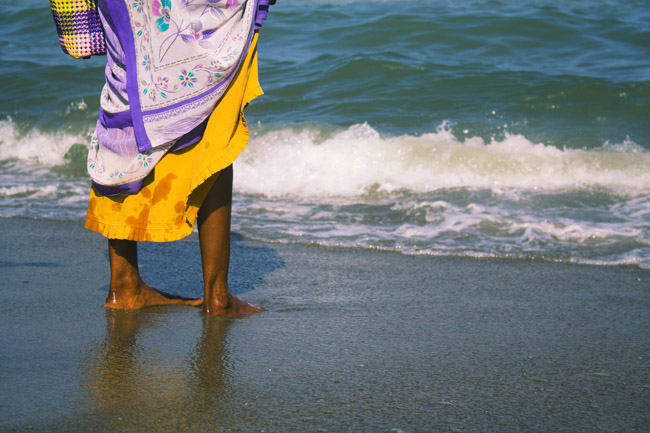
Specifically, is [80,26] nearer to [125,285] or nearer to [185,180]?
[185,180]

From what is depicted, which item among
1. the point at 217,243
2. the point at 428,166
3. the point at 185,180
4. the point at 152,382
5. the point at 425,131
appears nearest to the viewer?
the point at 152,382

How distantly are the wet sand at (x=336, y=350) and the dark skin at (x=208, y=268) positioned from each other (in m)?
0.07

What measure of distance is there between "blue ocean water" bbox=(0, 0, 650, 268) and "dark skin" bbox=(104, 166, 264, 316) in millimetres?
1505

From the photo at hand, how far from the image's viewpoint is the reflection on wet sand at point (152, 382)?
1830 millimetres

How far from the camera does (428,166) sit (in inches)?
248

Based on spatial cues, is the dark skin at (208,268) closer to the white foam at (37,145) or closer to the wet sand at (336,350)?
the wet sand at (336,350)

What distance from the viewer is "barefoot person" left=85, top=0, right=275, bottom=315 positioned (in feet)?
7.83

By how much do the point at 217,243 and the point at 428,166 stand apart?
3896mm

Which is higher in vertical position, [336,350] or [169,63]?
[169,63]

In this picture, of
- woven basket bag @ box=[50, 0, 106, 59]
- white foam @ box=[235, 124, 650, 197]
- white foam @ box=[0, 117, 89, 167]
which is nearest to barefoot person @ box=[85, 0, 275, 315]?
woven basket bag @ box=[50, 0, 106, 59]

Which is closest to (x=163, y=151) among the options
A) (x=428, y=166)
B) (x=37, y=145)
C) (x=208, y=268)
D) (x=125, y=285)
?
(x=208, y=268)

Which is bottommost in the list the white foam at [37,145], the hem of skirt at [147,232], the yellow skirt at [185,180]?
the white foam at [37,145]

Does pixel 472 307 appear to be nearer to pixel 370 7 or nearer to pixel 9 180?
pixel 9 180

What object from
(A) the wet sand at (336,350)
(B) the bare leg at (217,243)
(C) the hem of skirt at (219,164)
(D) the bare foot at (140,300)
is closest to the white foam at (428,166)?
(A) the wet sand at (336,350)
